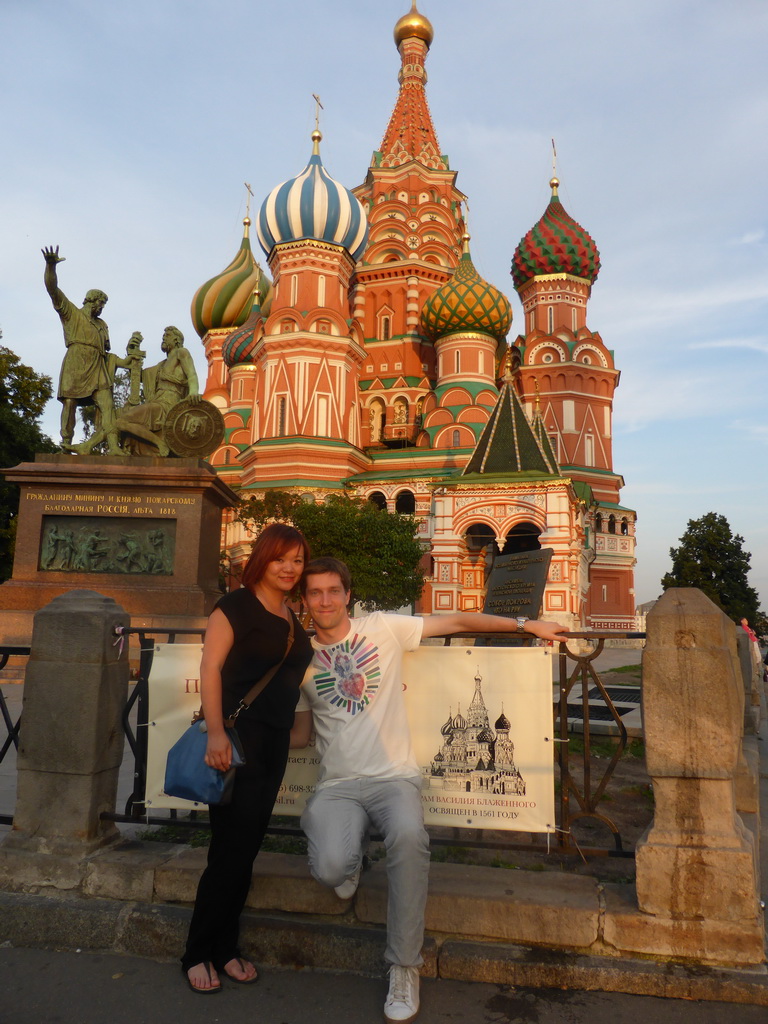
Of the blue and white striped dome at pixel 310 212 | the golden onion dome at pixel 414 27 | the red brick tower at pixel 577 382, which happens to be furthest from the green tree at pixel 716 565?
the golden onion dome at pixel 414 27

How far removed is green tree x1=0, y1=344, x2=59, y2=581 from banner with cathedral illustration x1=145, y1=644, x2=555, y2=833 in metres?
22.4

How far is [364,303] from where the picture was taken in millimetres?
35656

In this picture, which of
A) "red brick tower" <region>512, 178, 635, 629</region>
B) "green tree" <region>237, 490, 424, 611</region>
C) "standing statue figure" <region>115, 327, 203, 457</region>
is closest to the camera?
"standing statue figure" <region>115, 327, 203, 457</region>

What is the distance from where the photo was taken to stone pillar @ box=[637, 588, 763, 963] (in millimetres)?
2807

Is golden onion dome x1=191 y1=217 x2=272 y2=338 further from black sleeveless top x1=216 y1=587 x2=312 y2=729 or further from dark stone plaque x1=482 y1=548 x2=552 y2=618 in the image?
black sleeveless top x1=216 y1=587 x2=312 y2=729

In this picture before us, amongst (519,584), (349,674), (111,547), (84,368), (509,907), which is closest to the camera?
(509,907)

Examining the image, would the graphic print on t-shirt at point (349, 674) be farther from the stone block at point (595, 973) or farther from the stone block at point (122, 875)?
the stone block at point (122, 875)

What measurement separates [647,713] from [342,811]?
1264 millimetres

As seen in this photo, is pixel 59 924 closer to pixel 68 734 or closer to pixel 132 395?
pixel 68 734

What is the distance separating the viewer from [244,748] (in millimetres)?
2871

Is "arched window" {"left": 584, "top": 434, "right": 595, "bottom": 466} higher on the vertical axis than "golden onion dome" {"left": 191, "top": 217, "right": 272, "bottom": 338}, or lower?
lower

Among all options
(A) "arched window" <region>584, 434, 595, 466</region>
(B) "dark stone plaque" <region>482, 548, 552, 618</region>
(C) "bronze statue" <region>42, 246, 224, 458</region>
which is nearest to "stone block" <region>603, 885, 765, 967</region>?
(B) "dark stone plaque" <region>482, 548, 552, 618</region>

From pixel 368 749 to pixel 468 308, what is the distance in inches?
1175

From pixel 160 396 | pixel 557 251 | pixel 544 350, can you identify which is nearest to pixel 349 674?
pixel 160 396
